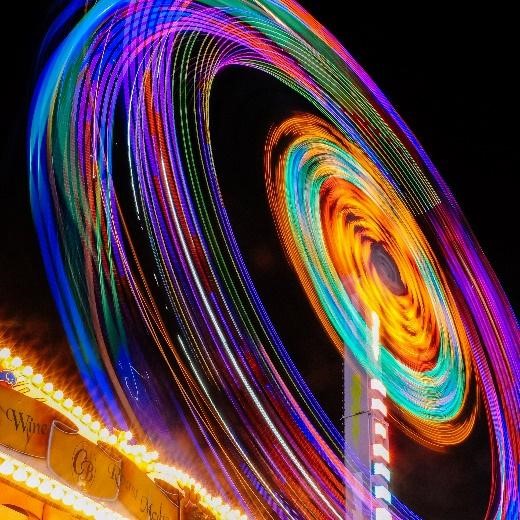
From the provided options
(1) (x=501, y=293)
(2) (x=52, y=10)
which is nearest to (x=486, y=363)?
(1) (x=501, y=293)

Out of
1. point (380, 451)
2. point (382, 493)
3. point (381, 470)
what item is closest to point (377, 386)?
point (380, 451)

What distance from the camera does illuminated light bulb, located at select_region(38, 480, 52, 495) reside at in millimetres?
7383

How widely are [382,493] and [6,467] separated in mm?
13572

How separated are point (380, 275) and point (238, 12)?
8.83 meters

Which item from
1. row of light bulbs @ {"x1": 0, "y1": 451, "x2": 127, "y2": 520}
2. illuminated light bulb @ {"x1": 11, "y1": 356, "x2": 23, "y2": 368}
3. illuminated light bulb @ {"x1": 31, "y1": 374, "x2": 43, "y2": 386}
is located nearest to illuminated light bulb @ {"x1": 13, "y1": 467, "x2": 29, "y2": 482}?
row of light bulbs @ {"x1": 0, "y1": 451, "x2": 127, "y2": 520}

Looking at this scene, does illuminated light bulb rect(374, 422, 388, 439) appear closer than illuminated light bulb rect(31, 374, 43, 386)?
No

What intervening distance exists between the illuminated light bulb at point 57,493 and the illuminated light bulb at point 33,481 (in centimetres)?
23

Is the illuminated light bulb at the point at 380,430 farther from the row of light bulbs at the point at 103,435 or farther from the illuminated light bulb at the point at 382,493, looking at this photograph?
the row of light bulbs at the point at 103,435

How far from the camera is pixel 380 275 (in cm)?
2169

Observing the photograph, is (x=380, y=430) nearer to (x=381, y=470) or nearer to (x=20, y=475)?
(x=381, y=470)

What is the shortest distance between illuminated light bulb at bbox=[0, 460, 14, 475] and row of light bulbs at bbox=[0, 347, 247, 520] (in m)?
0.72

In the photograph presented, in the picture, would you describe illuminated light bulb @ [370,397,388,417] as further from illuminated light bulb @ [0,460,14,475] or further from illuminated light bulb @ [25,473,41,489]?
illuminated light bulb @ [0,460,14,475]

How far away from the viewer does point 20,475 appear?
7.12 meters

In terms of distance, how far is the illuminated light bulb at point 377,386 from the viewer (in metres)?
20.0
